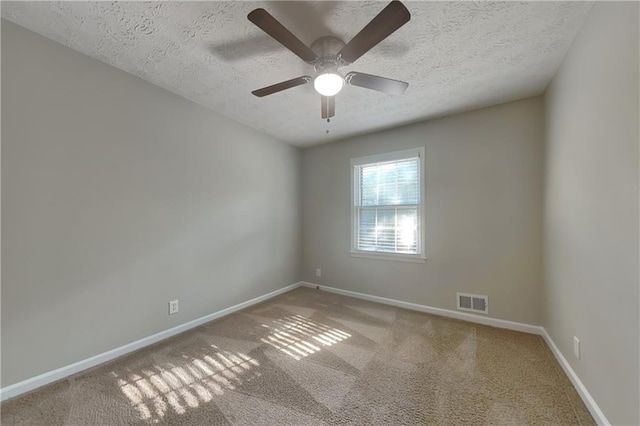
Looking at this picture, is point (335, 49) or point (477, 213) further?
point (477, 213)

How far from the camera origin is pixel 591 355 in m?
1.48

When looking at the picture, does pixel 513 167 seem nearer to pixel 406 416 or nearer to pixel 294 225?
pixel 406 416

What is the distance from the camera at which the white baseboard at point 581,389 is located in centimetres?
136

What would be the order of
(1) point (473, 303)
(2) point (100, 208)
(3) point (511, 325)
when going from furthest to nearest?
(1) point (473, 303) → (3) point (511, 325) → (2) point (100, 208)

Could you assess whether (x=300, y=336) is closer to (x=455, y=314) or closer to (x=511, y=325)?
(x=455, y=314)

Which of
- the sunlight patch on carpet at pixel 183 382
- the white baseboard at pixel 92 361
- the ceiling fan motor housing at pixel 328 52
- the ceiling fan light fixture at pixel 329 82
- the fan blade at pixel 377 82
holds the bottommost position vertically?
the sunlight patch on carpet at pixel 183 382

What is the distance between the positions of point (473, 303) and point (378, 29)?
2.88 meters

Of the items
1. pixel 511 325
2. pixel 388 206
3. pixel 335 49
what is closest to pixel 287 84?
pixel 335 49

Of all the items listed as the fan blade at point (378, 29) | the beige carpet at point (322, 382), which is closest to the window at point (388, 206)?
the beige carpet at point (322, 382)

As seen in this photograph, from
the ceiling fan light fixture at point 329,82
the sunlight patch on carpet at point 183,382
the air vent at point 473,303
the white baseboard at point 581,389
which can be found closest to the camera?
the white baseboard at point 581,389

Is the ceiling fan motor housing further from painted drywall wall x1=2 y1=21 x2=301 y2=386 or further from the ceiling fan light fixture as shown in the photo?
painted drywall wall x1=2 y1=21 x2=301 y2=386

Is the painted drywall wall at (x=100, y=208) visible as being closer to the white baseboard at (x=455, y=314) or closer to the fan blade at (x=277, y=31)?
the fan blade at (x=277, y=31)

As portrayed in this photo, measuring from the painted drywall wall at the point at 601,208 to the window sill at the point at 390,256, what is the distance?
1301 millimetres

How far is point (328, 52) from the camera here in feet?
5.52
